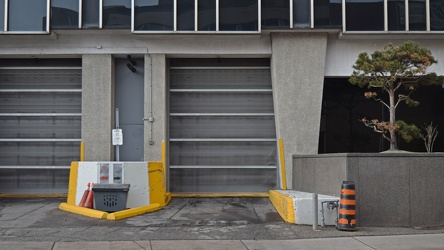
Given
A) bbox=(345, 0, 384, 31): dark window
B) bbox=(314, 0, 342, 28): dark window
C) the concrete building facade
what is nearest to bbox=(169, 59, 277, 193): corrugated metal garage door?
the concrete building facade

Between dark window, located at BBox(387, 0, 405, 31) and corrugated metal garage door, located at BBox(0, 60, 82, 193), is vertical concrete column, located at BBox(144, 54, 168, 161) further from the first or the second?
dark window, located at BBox(387, 0, 405, 31)

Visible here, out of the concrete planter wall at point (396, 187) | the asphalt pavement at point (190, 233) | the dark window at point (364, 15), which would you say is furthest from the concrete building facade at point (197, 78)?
the concrete planter wall at point (396, 187)

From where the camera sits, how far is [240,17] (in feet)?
53.7

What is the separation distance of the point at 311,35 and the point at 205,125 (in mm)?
4906

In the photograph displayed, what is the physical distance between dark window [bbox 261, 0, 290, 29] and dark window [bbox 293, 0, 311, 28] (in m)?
0.26

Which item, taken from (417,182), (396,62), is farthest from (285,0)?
(417,182)

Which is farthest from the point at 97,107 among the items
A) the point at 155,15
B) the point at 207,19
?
the point at 207,19

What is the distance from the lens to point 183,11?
1638 centimetres

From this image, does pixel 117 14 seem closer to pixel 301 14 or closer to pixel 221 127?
Answer: pixel 221 127

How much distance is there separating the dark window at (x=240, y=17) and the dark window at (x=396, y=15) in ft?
14.5

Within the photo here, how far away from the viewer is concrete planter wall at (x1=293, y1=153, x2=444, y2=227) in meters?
11.8

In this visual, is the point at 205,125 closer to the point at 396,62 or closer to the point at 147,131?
the point at 147,131

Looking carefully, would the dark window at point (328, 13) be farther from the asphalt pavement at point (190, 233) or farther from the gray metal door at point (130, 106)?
the asphalt pavement at point (190, 233)

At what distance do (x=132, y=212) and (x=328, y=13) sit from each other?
9.12 meters
